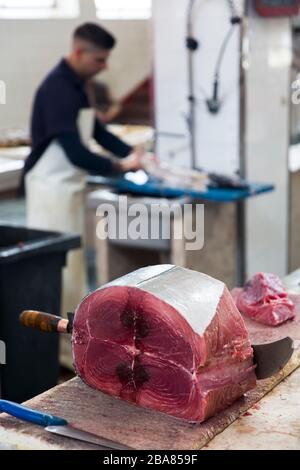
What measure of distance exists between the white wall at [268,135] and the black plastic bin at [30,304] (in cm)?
156

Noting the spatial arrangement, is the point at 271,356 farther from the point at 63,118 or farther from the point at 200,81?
the point at 200,81

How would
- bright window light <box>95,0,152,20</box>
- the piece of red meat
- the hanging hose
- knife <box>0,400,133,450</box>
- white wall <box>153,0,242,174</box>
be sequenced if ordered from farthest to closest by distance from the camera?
bright window light <box>95,0,152,20</box>
white wall <box>153,0,242,174</box>
the hanging hose
the piece of red meat
knife <box>0,400,133,450</box>

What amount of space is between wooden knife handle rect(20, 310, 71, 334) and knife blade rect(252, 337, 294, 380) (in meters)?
0.47

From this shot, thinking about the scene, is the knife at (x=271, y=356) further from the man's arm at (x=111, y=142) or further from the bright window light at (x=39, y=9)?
the bright window light at (x=39, y=9)

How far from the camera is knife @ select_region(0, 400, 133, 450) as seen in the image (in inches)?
66.6

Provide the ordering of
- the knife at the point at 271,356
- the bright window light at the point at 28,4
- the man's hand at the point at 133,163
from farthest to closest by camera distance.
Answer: the bright window light at the point at 28,4
the man's hand at the point at 133,163
the knife at the point at 271,356

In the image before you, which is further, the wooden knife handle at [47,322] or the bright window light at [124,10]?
the bright window light at [124,10]

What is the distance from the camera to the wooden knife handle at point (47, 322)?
6.59ft

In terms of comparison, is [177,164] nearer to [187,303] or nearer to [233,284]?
[233,284]

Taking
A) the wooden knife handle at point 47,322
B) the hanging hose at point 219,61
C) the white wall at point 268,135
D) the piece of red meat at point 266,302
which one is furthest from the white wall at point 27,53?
the wooden knife handle at point 47,322

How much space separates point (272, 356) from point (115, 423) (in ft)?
1.40

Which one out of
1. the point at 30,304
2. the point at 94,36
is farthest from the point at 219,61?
the point at 30,304

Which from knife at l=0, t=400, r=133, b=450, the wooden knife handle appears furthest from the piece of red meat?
knife at l=0, t=400, r=133, b=450

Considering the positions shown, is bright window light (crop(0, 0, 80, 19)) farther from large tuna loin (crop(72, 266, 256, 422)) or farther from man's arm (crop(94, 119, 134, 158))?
large tuna loin (crop(72, 266, 256, 422))
